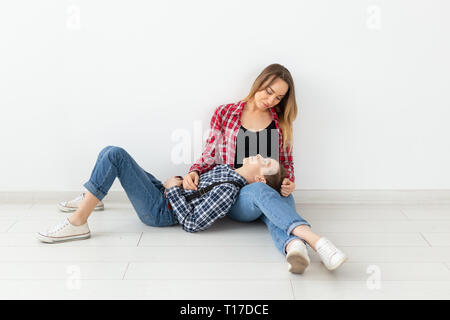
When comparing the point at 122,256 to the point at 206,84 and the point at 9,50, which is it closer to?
the point at 206,84

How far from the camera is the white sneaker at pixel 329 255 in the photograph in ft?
5.11

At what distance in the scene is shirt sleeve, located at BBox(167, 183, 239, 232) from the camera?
1.94m

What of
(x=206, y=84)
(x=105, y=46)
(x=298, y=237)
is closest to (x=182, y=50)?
(x=206, y=84)

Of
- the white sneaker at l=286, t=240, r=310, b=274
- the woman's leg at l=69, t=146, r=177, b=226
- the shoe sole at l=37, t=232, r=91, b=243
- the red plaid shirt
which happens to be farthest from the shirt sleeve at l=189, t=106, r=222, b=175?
the white sneaker at l=286, t=240, r=310, b=274

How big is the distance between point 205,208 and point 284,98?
0.60 metres

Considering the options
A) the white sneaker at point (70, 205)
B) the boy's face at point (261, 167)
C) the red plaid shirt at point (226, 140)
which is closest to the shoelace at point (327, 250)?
the boy's face at point (261, 167)

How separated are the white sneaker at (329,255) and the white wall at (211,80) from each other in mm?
750

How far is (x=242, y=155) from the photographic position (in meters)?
2.18

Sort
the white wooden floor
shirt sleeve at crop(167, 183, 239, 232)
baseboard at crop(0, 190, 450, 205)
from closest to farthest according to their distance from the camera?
the white wooden floor < shirt sleeve at crop(167, 183, 239, 232) < baseboard at crop(0, 190, 450, 205)

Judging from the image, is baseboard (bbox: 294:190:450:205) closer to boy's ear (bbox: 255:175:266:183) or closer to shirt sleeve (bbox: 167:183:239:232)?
boy's ear (bbox: 255:175:266:183)

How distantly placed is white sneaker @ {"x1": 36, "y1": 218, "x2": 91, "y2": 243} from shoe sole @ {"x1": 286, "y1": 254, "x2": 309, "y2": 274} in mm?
795

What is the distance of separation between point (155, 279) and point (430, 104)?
4.91 ft

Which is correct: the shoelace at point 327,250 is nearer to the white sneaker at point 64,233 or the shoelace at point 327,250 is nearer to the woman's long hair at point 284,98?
the woman's long hair at point 284,98

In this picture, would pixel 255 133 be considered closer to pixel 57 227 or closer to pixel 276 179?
pixel 276 179
